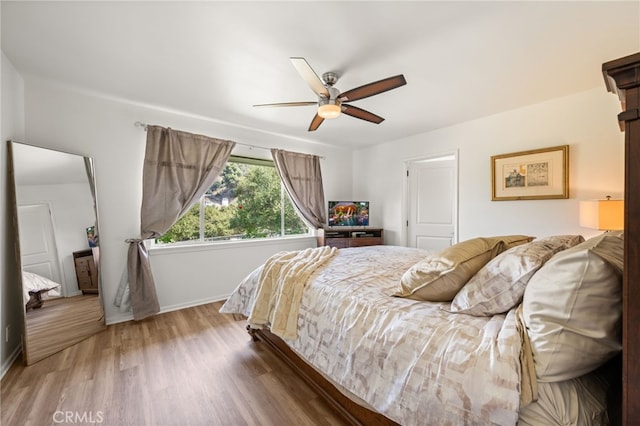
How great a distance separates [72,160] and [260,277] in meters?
2.23

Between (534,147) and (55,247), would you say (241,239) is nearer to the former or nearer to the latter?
(55,247)

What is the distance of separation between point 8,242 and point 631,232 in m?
3.69

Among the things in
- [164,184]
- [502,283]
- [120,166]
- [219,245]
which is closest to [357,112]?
[502,283]

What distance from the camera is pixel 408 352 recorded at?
3.61 ft

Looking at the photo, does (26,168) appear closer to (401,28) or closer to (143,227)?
(143,227)

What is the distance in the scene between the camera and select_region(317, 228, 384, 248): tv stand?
4.27m

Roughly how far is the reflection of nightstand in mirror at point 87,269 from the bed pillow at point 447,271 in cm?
Result: 291

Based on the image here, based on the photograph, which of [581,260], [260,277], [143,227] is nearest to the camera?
[581,260]

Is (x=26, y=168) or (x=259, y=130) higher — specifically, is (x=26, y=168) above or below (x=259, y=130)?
below

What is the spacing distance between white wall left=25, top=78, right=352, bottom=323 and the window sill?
3 centimetres

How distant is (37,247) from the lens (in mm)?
2166

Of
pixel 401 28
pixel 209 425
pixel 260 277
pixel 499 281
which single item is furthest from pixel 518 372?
pixel 401 28

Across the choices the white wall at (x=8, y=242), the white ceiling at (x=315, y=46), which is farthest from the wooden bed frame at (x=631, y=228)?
the white wall at (x=8, y=242)

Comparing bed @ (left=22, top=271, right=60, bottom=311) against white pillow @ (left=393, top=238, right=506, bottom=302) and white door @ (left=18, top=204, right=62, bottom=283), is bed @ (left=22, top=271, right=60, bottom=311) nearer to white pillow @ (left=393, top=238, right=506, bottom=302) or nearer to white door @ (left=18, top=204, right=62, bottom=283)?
white door @ (left=18, top=204, right=62, bottom=283)
